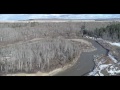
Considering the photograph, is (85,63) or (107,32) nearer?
(85,63)

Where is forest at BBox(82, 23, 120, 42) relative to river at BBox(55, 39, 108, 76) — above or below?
above

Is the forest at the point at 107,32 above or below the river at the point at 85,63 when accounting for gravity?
above

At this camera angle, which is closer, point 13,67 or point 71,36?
point 13,67

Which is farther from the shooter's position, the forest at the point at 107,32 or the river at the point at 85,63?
the forest at the point at 107,32

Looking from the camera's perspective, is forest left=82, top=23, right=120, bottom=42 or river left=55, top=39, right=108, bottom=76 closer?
river left=55, top=39, right=108, bottom=76
